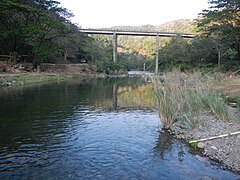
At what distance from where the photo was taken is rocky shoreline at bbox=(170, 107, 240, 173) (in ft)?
22.0

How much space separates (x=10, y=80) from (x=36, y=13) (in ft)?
40.3

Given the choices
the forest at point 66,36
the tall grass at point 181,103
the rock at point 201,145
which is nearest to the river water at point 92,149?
the rock at point 201,145

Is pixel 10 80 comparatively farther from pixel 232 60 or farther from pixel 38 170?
pixel 232 60

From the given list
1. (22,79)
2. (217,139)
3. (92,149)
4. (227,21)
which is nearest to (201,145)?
(217,139)

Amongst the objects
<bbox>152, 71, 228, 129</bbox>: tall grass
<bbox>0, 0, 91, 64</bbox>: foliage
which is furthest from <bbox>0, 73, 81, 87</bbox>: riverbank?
<bbox>152, 71, 228, 129</bbox>: tall grass

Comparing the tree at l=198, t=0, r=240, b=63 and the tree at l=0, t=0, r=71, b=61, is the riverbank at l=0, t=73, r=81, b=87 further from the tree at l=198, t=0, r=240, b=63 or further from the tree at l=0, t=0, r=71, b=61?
the tree at l=198, t=0, r=240, b=63

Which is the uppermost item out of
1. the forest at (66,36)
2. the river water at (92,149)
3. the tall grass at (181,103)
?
the forest at (66,36)

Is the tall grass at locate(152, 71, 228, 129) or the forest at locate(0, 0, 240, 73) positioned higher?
the forest at locate(0, 0, 240, 73)

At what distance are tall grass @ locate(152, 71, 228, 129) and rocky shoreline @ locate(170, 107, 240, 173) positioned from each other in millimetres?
331

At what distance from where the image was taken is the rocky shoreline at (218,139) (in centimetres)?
671

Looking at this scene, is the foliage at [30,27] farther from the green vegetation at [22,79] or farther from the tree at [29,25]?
the green vegetation at [22,79]

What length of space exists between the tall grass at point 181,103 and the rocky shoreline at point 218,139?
0.33 m

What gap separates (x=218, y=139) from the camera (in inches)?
319

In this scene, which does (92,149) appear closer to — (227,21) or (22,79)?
(22,79)
